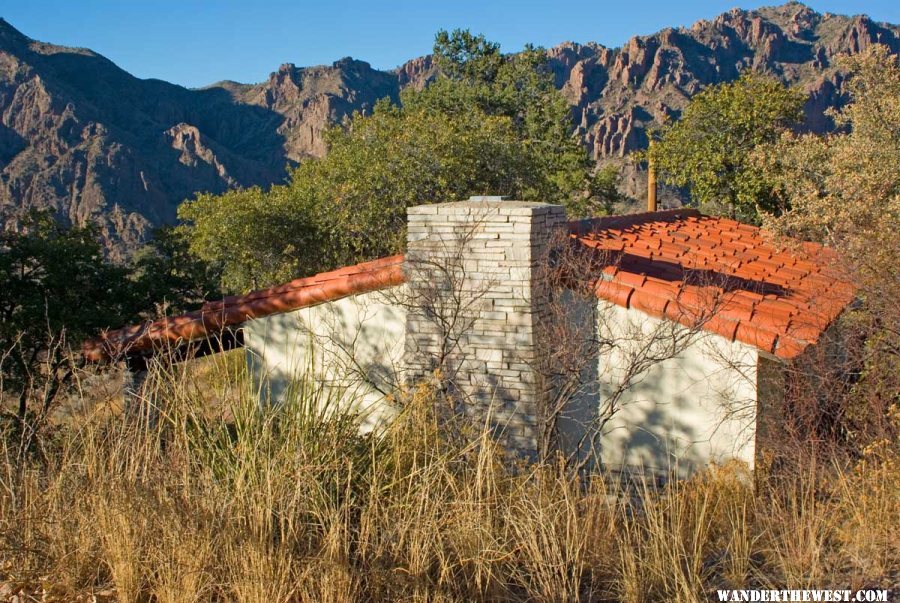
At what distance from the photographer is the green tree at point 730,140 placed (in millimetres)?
18203

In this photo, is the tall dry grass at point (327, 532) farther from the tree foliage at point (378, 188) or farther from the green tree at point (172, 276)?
the tree foliage at point (378, 188)

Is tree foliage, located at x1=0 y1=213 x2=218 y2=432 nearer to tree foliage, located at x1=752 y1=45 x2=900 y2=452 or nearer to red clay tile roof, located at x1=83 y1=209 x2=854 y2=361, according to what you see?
red clay tile roof, located at x1=83 y1=209 x2=854 y2=361

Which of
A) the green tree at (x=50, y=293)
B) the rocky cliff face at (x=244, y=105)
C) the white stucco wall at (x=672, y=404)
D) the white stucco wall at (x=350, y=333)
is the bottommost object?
the white stucco wall at (x=672, y=404)

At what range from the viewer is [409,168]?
15.5 m

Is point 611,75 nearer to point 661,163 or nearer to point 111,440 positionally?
point 661,163

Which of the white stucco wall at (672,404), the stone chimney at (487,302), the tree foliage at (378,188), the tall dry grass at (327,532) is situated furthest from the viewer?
the tree foliage at (378,188)

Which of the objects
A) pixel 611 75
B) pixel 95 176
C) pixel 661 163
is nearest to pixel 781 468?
pixel 661 163

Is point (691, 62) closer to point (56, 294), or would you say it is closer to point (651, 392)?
point (56, 294)

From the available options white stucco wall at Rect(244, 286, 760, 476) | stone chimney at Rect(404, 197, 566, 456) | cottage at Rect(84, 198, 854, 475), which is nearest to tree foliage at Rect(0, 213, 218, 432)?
cottage at Rect(84, 198, 854, 475)

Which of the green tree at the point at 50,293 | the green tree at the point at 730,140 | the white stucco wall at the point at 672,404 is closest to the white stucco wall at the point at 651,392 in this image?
the white stucco wall at the point at 672,404

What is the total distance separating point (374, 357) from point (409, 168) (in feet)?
26.4

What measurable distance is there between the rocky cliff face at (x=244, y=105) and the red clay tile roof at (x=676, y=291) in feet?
131

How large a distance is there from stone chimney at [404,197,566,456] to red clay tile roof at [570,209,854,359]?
808mm

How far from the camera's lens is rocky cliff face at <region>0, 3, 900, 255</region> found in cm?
6041
